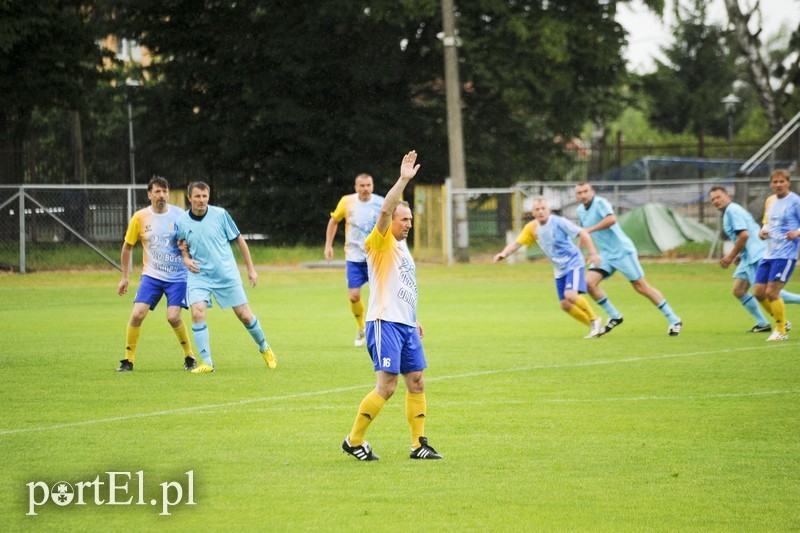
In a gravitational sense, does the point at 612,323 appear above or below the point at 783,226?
below

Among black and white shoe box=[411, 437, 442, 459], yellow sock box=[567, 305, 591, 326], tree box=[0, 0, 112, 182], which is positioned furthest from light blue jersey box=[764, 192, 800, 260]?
tree box=[0, 0, 112, 182]

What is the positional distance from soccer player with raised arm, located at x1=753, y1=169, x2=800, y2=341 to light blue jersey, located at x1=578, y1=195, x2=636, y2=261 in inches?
81.6

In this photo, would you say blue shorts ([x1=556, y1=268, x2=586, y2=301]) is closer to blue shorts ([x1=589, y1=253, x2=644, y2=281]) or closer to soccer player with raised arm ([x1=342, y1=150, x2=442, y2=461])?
blue shorts ([x1=589, y1=253, x2=644, y2=281])

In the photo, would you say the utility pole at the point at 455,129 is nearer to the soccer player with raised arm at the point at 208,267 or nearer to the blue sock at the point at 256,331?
the blue sock at the point at 256,331

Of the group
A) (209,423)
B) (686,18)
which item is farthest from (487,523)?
(686,18)

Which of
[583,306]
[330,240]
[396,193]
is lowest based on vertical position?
[583,306]

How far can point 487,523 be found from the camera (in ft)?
22.1

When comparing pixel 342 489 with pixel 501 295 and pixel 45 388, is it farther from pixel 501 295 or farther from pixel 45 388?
pixel 501 295

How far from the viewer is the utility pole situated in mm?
33844

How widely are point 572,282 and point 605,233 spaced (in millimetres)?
1315

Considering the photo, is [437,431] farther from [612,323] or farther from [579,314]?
[612,323]

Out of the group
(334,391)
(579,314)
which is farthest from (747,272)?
(334,391)

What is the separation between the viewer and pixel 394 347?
8398mm

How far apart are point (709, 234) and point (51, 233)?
1838 cm
